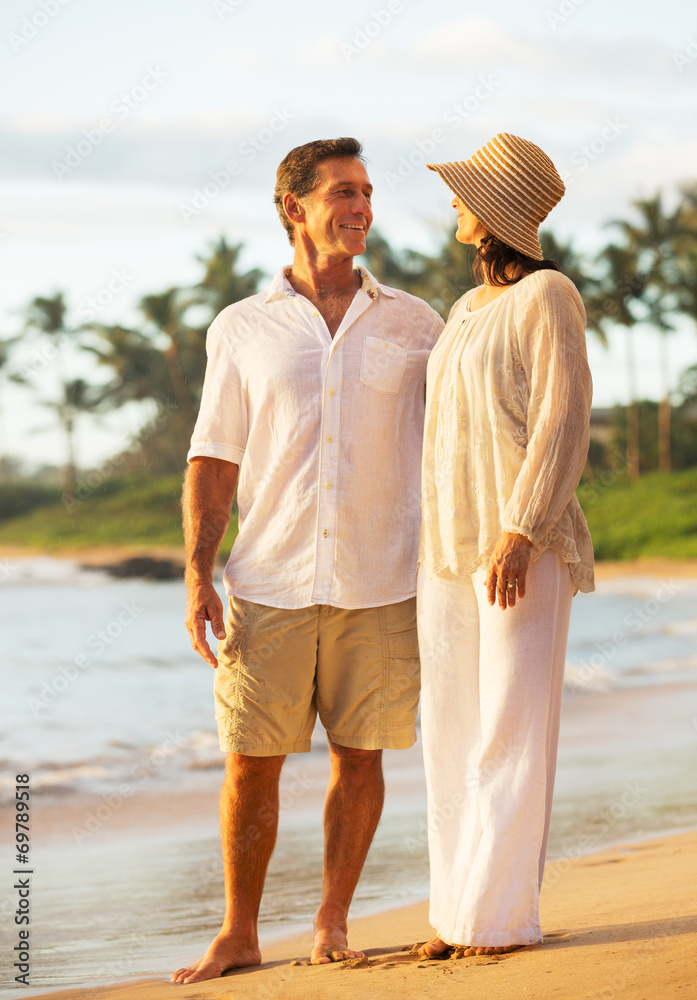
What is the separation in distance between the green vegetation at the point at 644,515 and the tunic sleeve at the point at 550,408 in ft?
100

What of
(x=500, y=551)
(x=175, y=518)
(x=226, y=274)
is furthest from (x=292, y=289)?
(x=226, y=274)

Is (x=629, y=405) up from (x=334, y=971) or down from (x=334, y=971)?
up

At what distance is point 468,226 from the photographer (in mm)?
2730

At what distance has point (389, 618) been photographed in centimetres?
299

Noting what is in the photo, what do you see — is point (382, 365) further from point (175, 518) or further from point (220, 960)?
point (175, 518)

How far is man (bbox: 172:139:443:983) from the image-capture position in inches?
116

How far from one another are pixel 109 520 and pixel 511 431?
3836 cm

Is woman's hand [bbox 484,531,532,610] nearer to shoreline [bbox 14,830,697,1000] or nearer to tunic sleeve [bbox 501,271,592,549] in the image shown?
tunic sleeve [bbox 501,271,592,549]

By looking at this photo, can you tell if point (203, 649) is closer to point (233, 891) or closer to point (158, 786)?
point (233, 891)

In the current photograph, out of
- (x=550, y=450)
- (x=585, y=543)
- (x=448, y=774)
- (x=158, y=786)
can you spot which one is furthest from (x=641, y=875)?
(x=158, y=786)

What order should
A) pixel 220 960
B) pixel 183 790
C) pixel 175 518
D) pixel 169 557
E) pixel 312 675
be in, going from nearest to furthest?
pixel 220 960 → pixel 312 675 → pixel 183 790 → pixel 169 557 → pixel 175 518

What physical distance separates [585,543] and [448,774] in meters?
0.65

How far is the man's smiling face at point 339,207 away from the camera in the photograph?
10.00 feet

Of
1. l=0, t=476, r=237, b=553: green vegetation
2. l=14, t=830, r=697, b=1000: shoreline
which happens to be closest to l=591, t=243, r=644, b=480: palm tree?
l=0, t=476, r=237, b=553: green vegetation
